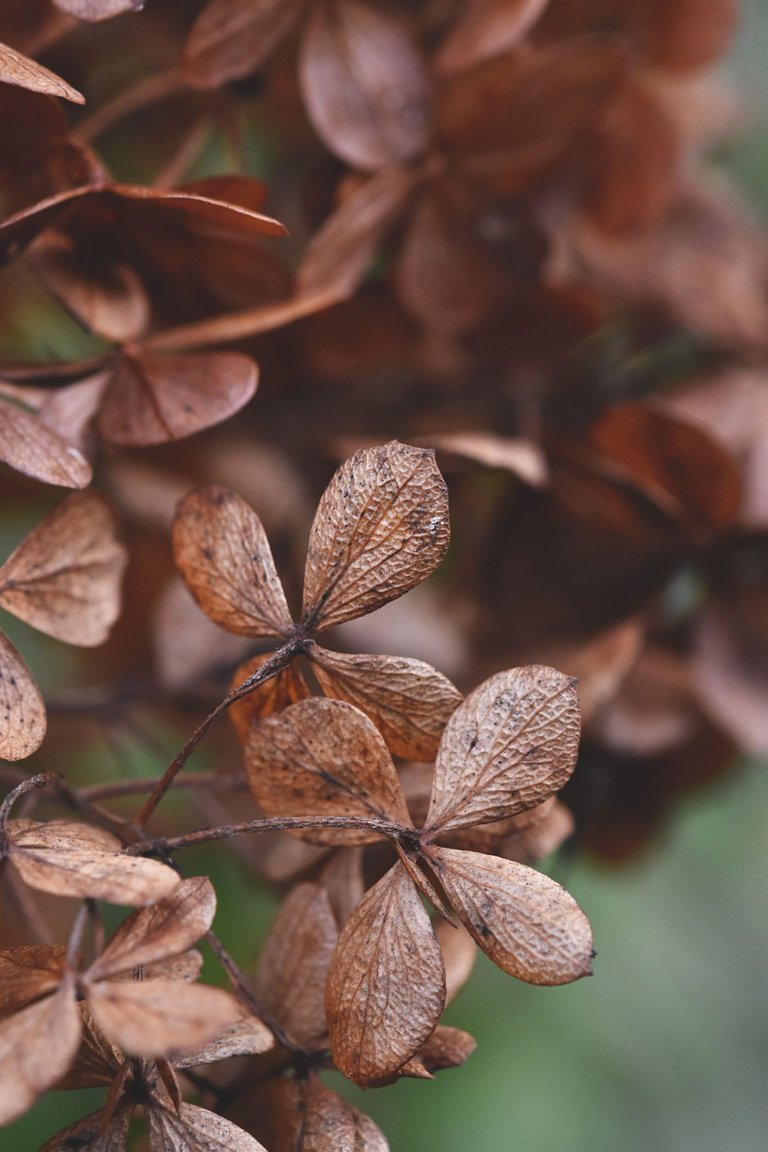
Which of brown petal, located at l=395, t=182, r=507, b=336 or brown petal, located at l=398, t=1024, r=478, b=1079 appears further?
brown petal, located at l=395, t=182, r=507, b=336

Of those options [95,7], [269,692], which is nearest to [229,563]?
[269,692]

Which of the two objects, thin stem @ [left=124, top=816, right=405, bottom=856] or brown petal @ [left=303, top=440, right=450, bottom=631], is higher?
brown petal @ [left=303, top=440, right=450, bottom=631]

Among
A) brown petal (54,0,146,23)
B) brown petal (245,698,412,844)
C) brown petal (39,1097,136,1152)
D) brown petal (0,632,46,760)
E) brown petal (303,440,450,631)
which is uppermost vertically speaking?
brown petal (54,0,146,23)

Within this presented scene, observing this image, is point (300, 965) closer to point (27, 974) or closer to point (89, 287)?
point (27, 974)

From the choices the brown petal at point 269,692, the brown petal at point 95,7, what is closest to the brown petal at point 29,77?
the brown petal at point 95,7

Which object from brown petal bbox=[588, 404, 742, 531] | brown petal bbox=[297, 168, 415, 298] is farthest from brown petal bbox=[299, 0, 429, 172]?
brown petal bbox=[588, 404, 742, 531]

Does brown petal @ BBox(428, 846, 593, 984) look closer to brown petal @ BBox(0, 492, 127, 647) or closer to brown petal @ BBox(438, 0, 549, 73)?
brown petal @ BBox(0, 492, 127, 647)
